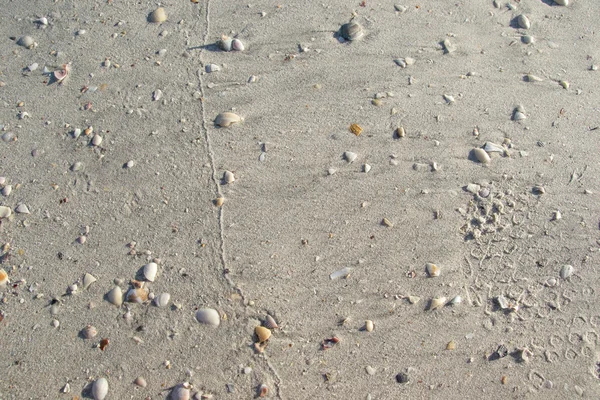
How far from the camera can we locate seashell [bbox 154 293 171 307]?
2602 millimetres

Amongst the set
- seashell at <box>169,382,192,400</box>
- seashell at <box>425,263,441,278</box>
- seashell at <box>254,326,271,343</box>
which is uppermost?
seashell at <box>425,263,441,278</box>

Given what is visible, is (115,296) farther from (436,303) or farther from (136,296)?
(436,303)

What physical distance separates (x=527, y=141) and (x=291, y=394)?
6.57 ft

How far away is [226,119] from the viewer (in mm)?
3027

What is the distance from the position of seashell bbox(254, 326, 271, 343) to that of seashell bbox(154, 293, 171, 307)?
48 centimetres

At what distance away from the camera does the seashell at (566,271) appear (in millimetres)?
2760

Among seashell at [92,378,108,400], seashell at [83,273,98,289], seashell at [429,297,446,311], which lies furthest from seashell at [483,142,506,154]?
seashell at [92,378,108,400]

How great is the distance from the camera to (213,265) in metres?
2.70

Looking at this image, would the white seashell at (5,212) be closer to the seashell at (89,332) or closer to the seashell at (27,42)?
the seashell at (89,332)

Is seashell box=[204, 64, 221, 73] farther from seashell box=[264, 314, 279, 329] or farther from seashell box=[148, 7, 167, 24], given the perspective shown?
seashell box=[264, 314, 279, 329]

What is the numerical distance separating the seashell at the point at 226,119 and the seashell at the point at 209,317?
1.10 metres

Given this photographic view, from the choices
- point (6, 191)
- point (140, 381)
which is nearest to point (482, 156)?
point (140, 381)

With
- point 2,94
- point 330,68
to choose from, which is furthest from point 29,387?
point 330,68

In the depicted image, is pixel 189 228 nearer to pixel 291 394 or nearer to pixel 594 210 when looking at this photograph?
pixel 291 394
